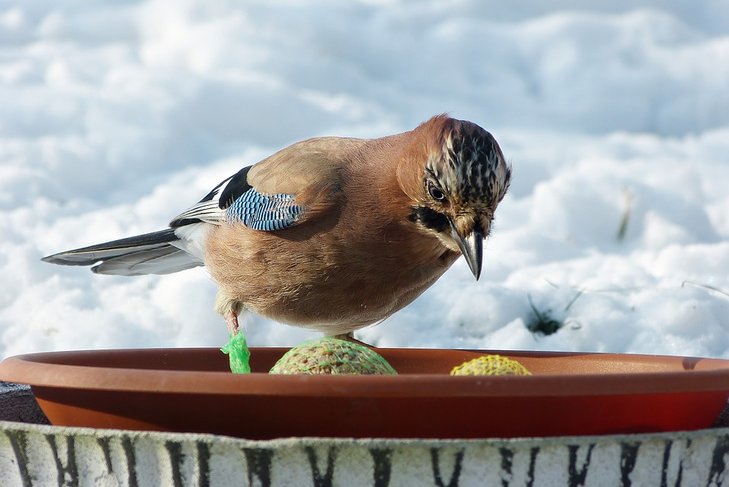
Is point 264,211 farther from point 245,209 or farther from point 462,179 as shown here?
point 462,179

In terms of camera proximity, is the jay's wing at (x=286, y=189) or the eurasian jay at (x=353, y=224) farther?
the jay's wing at (x=286, y=189)

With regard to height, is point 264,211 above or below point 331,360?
above

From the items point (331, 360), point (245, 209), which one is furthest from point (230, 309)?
point (331, 360)

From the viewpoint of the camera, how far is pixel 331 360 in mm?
2135

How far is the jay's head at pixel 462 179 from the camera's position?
281 centimetres

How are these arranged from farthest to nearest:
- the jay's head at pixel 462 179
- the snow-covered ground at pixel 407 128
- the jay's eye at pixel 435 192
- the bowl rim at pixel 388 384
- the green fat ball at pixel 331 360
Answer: the snow-covered ground at pixel 407 128
the jay's eye at pixel 435 192
the jay's head at pixel 462 179
the green fat ball at pixel 331 360
the bowl rim at pixel 388 384

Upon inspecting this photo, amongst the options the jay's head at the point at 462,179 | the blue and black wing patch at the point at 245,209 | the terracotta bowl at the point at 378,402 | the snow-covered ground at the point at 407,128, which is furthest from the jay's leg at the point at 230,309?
the terracotta bowl at the point at 378,402

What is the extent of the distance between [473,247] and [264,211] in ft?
3.11

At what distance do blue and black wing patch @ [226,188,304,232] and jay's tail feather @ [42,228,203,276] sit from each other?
0.58 m

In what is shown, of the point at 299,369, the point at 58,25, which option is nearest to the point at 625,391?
the point at 299,369

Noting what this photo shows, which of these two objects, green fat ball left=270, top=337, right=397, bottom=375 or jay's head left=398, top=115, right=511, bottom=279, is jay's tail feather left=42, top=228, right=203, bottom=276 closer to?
jay's head left=398, top=115, right=511, bottom=279

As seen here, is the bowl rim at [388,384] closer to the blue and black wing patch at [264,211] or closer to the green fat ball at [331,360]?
the green fat ball at [331,360]

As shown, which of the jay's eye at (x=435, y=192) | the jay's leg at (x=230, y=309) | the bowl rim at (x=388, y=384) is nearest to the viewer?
the bowl rim at (x=388, y=384)

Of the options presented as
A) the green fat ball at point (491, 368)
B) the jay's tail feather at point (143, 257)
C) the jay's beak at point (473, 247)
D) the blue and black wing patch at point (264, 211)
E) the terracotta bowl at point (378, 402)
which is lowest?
the terracotta bowl at point (378, 402)
